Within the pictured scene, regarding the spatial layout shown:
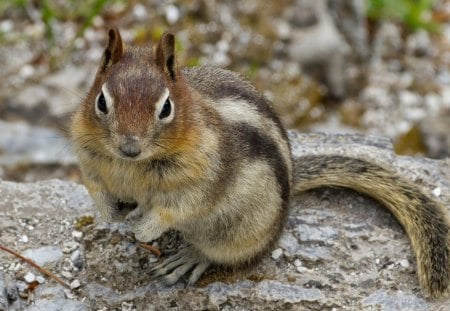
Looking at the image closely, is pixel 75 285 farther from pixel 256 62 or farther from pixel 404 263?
pixel 256 62

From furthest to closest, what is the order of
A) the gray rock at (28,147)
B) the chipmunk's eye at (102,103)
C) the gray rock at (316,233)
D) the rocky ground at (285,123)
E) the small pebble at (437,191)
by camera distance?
the gray rock at (28,147) → the small pebble at (437,191) → the gray rock at (316,233) → the rocky ground at (285,123) → the chipmunk's eye at (102,103)

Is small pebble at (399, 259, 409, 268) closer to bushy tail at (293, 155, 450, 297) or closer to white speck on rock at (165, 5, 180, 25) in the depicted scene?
bushy tail at (293, 155, 450, 297)

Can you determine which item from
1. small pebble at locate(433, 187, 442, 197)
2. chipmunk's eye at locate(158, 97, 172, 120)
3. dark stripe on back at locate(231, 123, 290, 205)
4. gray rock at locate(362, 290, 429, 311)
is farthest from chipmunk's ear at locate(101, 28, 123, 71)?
small pebble at locate(433, 187, 442, 197)

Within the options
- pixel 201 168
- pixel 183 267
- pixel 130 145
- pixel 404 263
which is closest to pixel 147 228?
pixel 201 168

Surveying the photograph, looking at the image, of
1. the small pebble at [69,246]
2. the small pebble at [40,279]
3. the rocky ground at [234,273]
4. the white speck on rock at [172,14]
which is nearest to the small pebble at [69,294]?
the rocky ground at [234,273]

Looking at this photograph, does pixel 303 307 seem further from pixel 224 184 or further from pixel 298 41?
pixel 298 41

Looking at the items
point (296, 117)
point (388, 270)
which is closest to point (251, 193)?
point (388, 270)

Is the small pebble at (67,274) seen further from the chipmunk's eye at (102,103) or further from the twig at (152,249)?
the chipmunk's eye at (102,103)
